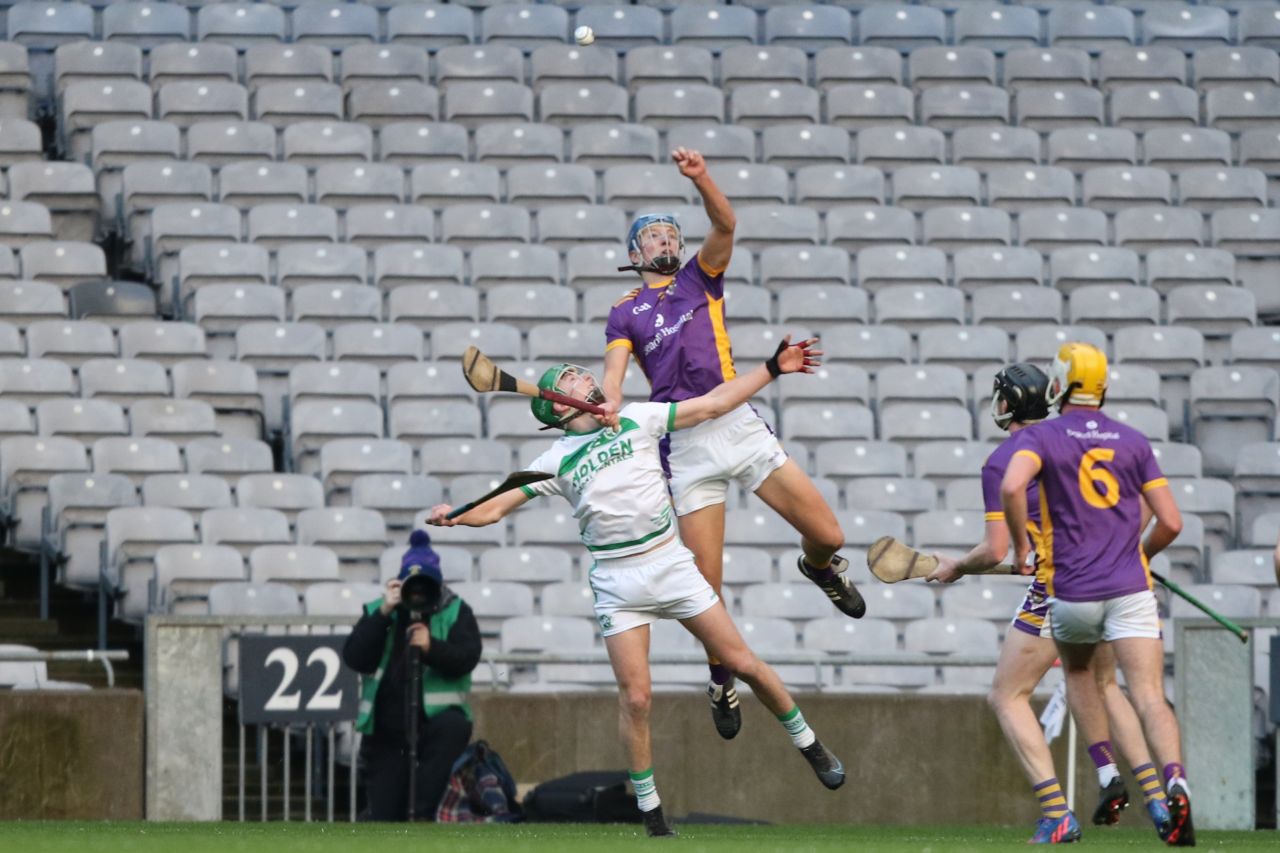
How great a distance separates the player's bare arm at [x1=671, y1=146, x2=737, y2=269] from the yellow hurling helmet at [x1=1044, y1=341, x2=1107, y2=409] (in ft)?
5.43

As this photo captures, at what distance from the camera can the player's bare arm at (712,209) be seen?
8961 millimetres

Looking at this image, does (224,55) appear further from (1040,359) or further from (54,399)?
(1040,359)

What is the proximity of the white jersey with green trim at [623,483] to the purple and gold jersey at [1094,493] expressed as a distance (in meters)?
1.72

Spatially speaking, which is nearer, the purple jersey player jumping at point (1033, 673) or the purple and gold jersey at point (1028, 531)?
the purple jersey player jumping at point (1033, 673)

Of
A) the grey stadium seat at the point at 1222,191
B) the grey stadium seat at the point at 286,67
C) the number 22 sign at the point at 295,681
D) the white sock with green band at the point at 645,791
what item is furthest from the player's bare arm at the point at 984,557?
the grey stadium seat at the point at 286,67

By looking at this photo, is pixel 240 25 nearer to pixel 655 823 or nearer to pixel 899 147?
pixel 899 147

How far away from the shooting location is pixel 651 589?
9055 mm

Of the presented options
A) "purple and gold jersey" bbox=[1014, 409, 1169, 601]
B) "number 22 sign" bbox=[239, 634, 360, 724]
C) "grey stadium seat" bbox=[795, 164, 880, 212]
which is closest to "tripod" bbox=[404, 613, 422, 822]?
"number 22 sign" bbox=[239, 634, 360, 724]

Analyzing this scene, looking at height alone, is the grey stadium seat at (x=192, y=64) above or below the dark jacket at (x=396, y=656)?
above

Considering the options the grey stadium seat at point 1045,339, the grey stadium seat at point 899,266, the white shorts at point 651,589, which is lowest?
the white shorts at point 651,589

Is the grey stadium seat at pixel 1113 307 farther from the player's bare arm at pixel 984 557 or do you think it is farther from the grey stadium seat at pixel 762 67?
the player's bare arm at pixel 984 557

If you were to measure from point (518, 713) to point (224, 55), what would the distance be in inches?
356

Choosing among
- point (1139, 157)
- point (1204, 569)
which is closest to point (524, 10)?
point (1139, 157)

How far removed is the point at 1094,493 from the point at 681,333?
2.36 metres
